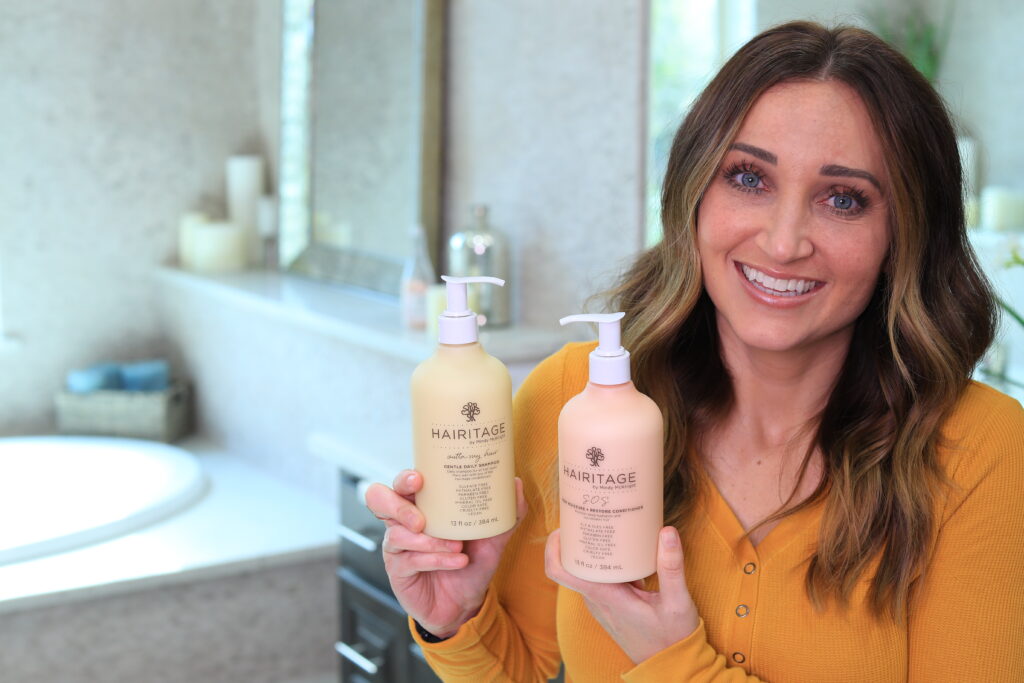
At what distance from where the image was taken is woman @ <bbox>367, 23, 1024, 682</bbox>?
1.00 m

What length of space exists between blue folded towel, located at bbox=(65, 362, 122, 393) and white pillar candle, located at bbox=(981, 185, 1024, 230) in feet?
7.78

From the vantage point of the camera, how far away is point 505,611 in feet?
4.06

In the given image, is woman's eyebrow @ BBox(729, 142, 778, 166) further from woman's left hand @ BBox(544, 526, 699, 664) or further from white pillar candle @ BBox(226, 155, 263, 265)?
white pillar candle @ BBox(226, 155, 263, 265)

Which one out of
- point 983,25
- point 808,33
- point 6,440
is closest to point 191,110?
point 6,440

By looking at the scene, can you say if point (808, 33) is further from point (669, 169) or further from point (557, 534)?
point (557, 534)

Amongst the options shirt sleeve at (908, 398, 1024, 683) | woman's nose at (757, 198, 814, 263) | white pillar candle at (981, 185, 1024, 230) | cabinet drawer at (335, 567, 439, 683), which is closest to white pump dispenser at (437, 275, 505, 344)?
woman's nose at (757, 198, 814, 263)

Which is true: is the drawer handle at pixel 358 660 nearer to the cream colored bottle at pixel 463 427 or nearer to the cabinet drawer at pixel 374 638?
the cabinet drawer at pixel 374 638

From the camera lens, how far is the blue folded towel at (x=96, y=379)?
3.12 meters

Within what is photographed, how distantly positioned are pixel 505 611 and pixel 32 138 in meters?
2.45

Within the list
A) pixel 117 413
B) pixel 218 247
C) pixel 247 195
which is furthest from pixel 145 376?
pixel 247 195

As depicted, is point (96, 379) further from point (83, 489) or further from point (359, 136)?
point (359, 136)

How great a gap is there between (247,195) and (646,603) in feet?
8.40

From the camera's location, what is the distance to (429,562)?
1.01m

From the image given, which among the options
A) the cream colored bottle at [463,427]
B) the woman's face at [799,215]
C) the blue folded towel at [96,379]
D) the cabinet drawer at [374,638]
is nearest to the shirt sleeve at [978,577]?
the woman's face at [799,215]
